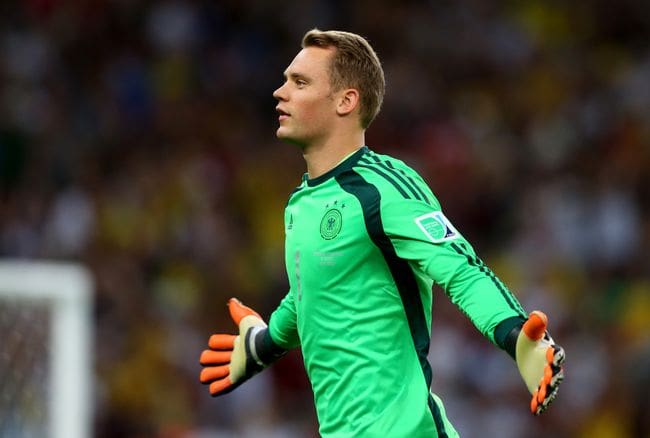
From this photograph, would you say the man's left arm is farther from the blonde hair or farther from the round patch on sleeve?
the blonde hair

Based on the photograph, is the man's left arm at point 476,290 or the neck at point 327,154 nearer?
the man's left arm at point 476,290

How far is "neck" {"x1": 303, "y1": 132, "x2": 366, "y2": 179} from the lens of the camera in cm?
470

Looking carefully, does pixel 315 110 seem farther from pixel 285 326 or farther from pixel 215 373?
pixel 215 373

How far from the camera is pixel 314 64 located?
4742 mm

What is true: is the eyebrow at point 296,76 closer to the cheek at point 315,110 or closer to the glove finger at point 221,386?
the cheek at point 315,110

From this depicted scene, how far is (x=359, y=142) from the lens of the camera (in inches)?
187

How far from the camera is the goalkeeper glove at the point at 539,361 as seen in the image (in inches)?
155

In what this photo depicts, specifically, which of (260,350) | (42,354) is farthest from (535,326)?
(42,354)

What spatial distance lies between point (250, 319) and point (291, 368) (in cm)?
646

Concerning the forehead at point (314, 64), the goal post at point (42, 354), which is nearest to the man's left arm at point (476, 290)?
the forehead at point (314, 64)

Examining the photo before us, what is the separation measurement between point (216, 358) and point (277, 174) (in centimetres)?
785

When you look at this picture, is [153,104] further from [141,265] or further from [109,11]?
[141,265]

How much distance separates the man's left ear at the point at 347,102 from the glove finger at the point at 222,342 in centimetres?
98

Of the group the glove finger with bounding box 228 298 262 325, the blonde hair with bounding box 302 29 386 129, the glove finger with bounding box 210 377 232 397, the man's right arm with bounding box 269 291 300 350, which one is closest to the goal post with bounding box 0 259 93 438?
the glove finger with bounding box 228 298 262 325
